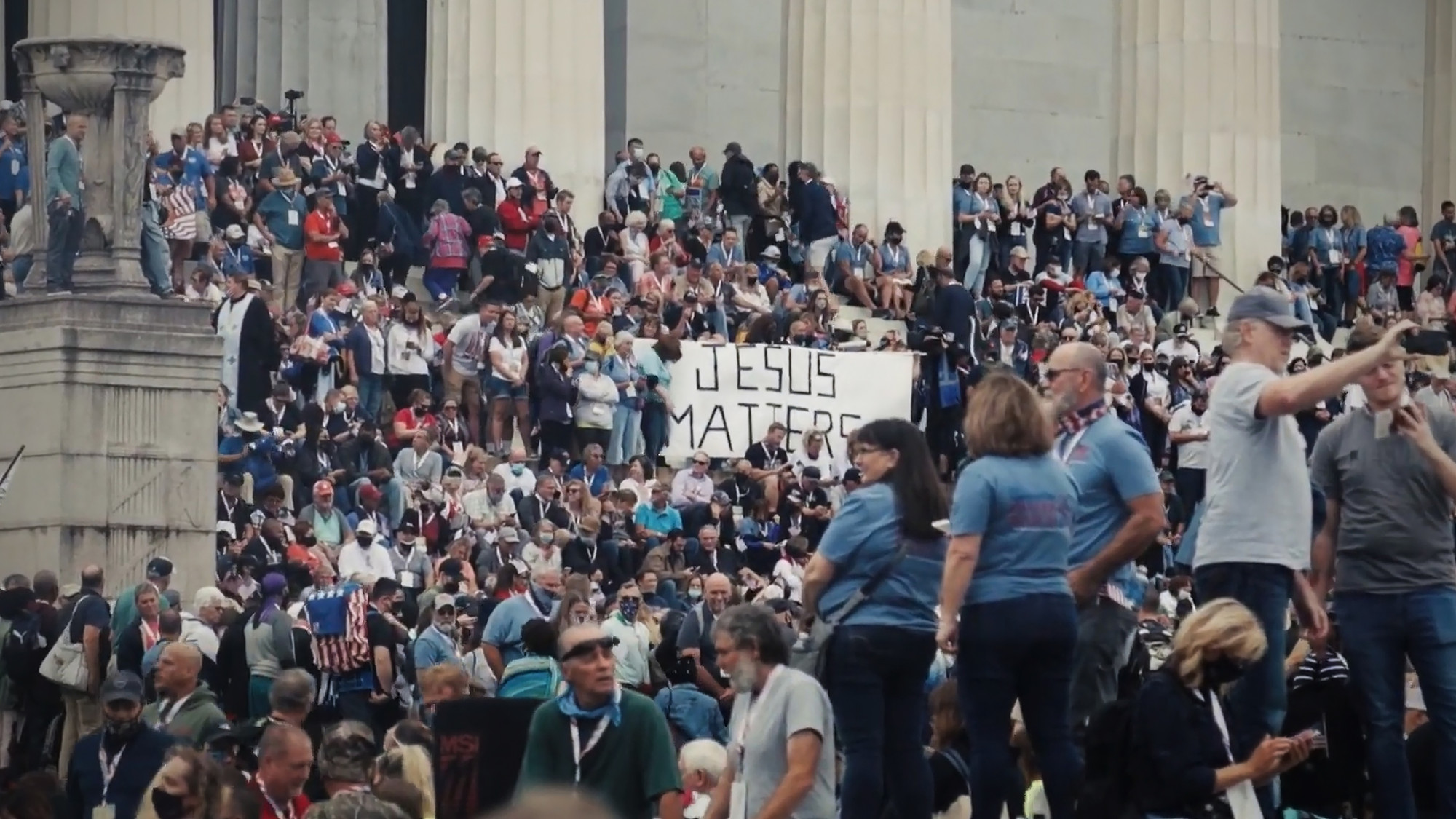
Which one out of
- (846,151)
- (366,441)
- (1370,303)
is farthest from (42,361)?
(1370,303)

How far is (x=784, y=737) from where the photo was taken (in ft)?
36.4

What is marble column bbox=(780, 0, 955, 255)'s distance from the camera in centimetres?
3841

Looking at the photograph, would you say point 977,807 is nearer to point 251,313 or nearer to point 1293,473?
point 1293,473

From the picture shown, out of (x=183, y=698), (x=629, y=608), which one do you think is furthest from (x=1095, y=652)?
(x=629, y=608)

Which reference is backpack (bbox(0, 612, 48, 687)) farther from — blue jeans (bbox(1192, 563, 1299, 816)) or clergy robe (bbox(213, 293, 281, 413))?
blue jeans (bbox(1192, 563, 1299, 816))

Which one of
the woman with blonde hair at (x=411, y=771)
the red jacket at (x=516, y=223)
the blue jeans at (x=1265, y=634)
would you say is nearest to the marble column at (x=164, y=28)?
the red jacket at (x=516, y=223)

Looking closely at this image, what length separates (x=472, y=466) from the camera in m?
27.2

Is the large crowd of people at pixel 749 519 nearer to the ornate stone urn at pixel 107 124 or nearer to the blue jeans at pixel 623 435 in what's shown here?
the blue jeans at pixel 623 435

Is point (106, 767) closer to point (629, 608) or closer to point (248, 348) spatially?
point (629, 608)

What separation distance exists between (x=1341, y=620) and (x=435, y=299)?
20.7 m

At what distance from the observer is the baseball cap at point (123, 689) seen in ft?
49.2

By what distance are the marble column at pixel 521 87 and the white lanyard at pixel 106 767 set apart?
2093cm

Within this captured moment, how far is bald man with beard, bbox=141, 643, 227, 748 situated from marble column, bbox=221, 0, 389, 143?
88.4 ft

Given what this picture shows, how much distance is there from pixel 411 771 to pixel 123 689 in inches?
111
